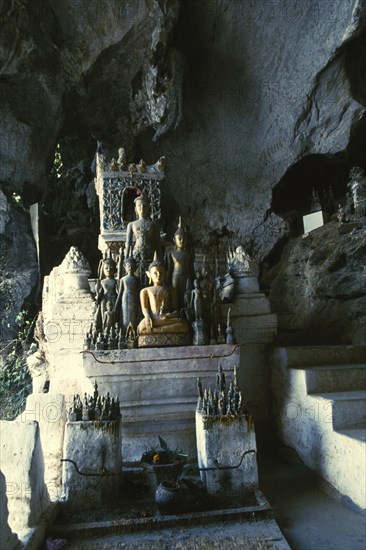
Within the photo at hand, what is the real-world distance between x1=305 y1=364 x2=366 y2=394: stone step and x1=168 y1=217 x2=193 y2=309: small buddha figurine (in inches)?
70.4

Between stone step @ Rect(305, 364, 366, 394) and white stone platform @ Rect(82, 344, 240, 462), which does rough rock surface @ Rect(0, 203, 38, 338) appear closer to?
white stone platform @ Rect(82, 344, 240, 462)

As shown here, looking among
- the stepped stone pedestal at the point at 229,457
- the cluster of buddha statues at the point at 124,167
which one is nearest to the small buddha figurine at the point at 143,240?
the stepped stone pedestal at the point at 229,457

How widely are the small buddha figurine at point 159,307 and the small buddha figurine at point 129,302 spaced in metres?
0.18

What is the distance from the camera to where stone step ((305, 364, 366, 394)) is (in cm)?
446

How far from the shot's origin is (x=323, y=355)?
17.4ft

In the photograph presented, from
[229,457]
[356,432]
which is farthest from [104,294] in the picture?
[356,432]

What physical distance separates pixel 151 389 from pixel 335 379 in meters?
2.08

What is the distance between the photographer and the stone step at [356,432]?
3.35 metres

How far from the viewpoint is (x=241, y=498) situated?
10.6ft

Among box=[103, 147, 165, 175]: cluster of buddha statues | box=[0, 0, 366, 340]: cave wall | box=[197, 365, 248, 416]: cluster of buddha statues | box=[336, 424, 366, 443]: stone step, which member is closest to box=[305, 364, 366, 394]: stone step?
box=[336, 424, 366, 443]: stone step

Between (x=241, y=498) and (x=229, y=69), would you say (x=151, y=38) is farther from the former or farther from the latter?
(x=241, y=498)

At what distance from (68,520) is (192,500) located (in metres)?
0.95

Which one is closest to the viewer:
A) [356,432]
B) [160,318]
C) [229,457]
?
[229,457]

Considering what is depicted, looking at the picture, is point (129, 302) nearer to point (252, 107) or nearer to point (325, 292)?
point (325, 292)
